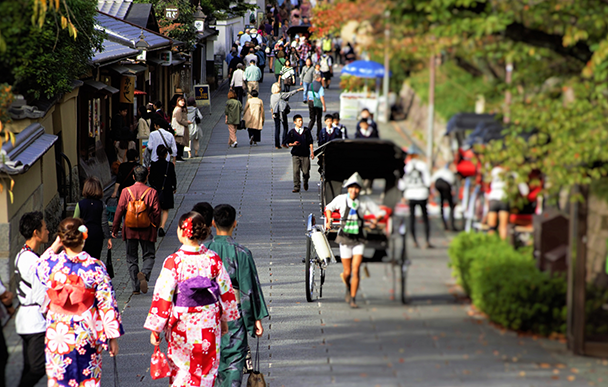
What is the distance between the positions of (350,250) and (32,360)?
3.54 metres

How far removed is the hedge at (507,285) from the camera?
3.11 metres

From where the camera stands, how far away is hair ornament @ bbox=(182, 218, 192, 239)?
5375mm

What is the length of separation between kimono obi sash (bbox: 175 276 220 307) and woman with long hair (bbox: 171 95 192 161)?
13.3m

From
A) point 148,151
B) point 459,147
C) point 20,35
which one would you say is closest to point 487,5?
point 459,147

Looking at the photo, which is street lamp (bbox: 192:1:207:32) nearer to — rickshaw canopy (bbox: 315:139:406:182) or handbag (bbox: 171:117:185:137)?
handbag (bbox: 171:117:185:137)

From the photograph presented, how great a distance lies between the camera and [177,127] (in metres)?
18.7

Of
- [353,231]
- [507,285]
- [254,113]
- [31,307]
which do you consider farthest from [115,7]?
[507,285]

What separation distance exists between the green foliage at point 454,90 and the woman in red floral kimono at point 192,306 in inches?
106

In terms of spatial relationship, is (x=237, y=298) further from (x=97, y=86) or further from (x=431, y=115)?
(x=97, y=86)

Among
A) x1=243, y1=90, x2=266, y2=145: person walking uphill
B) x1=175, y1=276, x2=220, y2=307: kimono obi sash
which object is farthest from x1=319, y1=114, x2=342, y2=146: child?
x1=243, y1=90, x2=266, y2=145: person walking uphill

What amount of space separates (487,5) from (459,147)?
668mm

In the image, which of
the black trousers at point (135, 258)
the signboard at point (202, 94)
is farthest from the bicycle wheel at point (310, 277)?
the signboard at point (202, 94)

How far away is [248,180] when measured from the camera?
17609 millimetres

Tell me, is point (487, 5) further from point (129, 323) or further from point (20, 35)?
point (129, 323)
